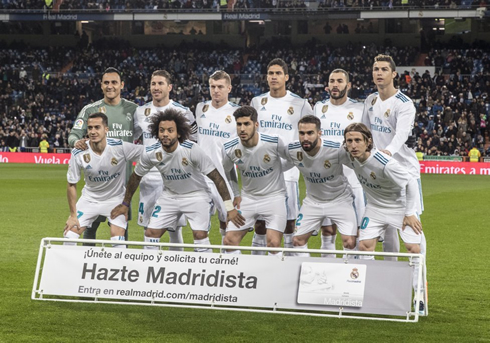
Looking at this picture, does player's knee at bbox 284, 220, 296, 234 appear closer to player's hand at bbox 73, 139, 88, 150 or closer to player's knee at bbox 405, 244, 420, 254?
player's knee at bbox 405, 244, 420, 254

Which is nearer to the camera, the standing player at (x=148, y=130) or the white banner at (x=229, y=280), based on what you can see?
the white banner at (x=229, y=280)

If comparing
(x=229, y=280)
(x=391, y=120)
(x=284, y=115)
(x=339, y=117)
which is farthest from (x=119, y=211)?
(x=391, y=120)

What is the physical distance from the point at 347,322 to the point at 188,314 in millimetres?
1486

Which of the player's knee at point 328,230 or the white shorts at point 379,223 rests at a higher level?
the white shorts at point 379,223

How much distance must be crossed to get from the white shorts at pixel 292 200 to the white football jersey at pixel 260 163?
0.67m

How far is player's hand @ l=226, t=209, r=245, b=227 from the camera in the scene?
7.68m

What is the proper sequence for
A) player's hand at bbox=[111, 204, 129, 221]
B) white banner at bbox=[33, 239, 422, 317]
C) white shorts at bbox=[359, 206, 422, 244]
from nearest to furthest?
white banner at bbox=[33, 239, 422, 317]
white shorts at bbox=[359, 206, 422, 244]
player's hand at bbox=[111, 204, 129, 221]

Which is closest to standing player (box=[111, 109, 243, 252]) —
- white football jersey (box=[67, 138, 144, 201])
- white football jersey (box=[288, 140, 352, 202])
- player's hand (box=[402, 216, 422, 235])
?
white football jersey (box=[67, 138, 144, 201])

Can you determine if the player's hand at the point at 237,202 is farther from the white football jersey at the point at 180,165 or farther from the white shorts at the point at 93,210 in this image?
the white shorts at the point at 93,210

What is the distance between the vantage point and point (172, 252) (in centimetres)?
698

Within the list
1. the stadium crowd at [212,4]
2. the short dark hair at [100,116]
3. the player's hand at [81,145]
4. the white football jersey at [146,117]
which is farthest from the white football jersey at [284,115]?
the stadium crowd at [212,4]

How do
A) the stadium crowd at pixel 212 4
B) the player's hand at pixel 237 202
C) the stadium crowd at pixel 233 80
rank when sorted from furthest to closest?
the stadium crowd at pixel 212 4
the stadium crowd at pixel 233 80
the player's hand at pixel 237 202

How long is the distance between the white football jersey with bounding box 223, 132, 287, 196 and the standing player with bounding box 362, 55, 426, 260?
113 centimetres

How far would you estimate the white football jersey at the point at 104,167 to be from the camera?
8.18m
